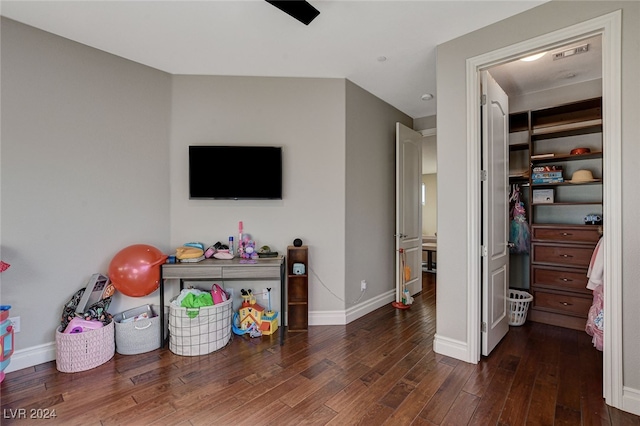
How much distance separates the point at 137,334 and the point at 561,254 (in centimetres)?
420

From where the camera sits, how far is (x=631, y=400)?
1.75 meters

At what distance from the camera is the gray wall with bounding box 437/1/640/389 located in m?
1.75

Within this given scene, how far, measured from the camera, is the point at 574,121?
127 inches

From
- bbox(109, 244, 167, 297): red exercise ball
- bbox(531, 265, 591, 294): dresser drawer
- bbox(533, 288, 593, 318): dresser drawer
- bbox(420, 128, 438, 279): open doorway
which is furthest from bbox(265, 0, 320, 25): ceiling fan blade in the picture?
bbox(420, 128, 438, 279): open doorway

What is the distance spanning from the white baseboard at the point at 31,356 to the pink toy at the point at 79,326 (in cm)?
30

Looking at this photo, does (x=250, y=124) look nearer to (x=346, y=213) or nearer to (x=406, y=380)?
(x=346, y=213)

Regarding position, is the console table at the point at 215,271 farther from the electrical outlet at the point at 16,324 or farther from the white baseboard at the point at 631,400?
the white baseboard at the point at 631,400

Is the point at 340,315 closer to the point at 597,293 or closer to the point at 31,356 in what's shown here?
the point at 597,293

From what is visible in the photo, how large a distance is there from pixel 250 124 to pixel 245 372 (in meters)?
2.34

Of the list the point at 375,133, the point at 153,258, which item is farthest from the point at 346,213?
the point at 153,258

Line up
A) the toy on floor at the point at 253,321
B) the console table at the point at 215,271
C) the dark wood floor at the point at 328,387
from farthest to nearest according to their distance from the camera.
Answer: the toy on floor at the point at 253,321, the console table at the point at 215,271, the dark wood floor at the point at 328,387

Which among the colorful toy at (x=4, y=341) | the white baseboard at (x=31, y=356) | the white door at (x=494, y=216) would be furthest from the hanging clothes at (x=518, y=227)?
the white baseboard at (x=31, y=356)

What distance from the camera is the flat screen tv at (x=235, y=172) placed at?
116 inches

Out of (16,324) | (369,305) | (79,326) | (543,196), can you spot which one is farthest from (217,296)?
(543,196)
